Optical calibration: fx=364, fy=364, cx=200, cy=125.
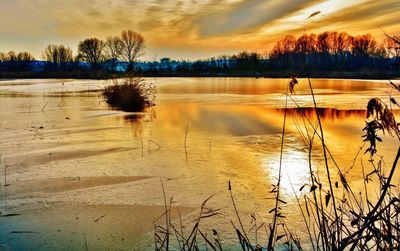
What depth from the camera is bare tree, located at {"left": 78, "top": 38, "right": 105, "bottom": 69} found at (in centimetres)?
6750

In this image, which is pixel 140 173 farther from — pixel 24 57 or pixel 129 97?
pixel 24 57

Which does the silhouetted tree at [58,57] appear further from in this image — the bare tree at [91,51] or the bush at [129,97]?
the bush at [129,97]

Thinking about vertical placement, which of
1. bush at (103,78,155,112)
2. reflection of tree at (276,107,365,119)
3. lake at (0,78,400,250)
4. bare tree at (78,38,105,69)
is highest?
bare tree at (78,38,105,69)

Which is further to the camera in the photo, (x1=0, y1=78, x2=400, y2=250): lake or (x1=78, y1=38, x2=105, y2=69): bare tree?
(x1=78, y1=38, x2=105, y2=69): bare tree

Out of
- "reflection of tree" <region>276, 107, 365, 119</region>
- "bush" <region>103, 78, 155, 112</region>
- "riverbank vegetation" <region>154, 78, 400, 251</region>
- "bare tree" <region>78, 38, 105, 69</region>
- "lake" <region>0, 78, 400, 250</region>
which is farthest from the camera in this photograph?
"bare tree" <region>78, 38, 105, 69</region>

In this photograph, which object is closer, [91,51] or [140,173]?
[140,173]

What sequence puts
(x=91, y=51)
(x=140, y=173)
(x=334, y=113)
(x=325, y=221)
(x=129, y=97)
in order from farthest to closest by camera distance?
(x=91, y=51), (x=129, y=97), (x=334, y=113), (x=140, y=173), (x=325, y=221)

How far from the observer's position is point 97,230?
3285 millimetres

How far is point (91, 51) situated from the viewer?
67500 mm

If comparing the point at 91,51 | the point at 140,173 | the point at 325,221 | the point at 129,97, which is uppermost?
the point at 91,51

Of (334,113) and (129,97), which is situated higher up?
(129,97)

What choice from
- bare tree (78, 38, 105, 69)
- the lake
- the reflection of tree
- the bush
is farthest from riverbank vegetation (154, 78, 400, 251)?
bare tree (78, 38, 105, 69)

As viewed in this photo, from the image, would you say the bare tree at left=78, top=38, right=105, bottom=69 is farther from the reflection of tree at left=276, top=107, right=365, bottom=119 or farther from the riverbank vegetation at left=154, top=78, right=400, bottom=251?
the riverbank vegetation at left=154, top=78, right=400, bottom=251

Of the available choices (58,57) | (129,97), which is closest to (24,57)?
(58,57)
